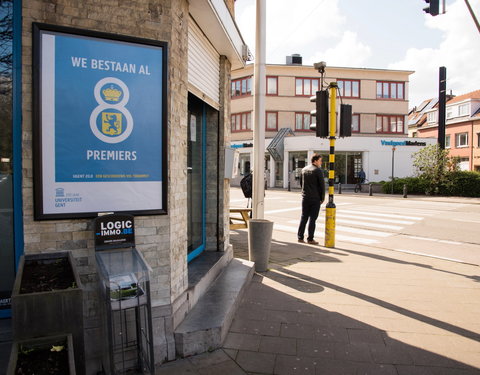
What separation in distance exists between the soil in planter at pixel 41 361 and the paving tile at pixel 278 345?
1.92 metres

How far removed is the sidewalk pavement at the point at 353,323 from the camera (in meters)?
3.49

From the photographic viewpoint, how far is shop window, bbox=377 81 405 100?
3931cm

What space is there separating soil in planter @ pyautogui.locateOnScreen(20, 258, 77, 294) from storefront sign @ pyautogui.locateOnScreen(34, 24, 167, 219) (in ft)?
1.38

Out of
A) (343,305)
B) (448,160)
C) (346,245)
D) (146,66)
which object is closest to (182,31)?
(146,66)

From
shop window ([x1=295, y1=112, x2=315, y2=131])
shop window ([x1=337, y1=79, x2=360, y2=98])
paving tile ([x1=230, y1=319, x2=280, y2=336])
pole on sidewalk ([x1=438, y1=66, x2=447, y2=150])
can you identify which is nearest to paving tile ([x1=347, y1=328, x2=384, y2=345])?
paving tile ([x1=230, y1=319, x2=280, y2=336])

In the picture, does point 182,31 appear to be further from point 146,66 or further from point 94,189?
point 94,189

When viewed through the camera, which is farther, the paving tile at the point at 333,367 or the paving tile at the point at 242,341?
the paving tile at the point at 242,341

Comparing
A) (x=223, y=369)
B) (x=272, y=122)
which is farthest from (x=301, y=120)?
(x=223, y=369)

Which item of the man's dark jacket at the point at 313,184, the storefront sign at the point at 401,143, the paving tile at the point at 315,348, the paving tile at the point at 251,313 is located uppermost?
the storefront sign at the point at 401,143

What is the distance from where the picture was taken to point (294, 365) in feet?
11.4

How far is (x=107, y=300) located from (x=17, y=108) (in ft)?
5.88

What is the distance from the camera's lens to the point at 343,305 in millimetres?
5043

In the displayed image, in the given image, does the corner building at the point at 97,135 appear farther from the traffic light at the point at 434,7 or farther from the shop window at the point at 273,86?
the shop window at the point at 273,86

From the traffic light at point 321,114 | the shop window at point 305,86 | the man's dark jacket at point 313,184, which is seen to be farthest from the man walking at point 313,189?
the shop window at point 305,86
